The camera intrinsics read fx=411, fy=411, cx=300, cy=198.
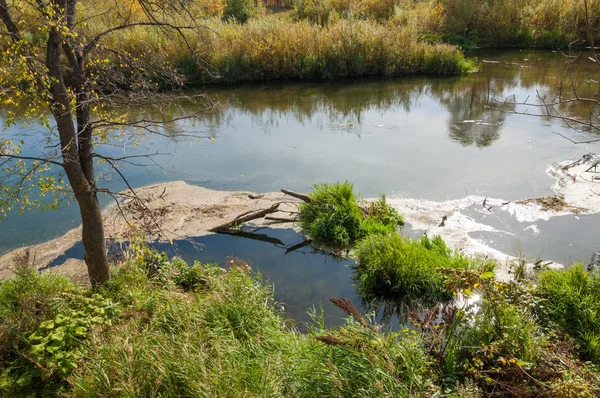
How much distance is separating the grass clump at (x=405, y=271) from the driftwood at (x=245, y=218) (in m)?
2.07

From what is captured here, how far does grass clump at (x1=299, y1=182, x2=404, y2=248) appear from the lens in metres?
6.14

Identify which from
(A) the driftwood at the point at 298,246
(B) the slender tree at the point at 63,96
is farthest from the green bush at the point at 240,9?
(B) the slender tree at the point at 63,96

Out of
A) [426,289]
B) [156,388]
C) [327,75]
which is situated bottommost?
[426,289]

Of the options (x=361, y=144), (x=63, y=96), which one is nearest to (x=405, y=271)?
(x=63, y=96)

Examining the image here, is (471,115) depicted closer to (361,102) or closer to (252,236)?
(361,102)

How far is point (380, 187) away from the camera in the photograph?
7773mm

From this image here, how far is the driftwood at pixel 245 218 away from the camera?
6.66m

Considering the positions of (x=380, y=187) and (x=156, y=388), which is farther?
(x=380, y=187)

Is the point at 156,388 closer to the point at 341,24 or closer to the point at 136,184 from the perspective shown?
the point at 136,184

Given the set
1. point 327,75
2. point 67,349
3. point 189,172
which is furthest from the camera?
point 327,75

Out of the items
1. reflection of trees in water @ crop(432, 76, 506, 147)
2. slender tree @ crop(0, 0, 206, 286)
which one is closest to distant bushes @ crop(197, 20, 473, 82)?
reflection of trees in water @ crop(432, 76, 506, 147)

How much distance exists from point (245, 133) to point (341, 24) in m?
7.29

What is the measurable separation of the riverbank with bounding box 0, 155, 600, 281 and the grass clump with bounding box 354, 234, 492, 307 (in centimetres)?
70

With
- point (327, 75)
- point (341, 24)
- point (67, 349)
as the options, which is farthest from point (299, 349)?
point (341, 24)
